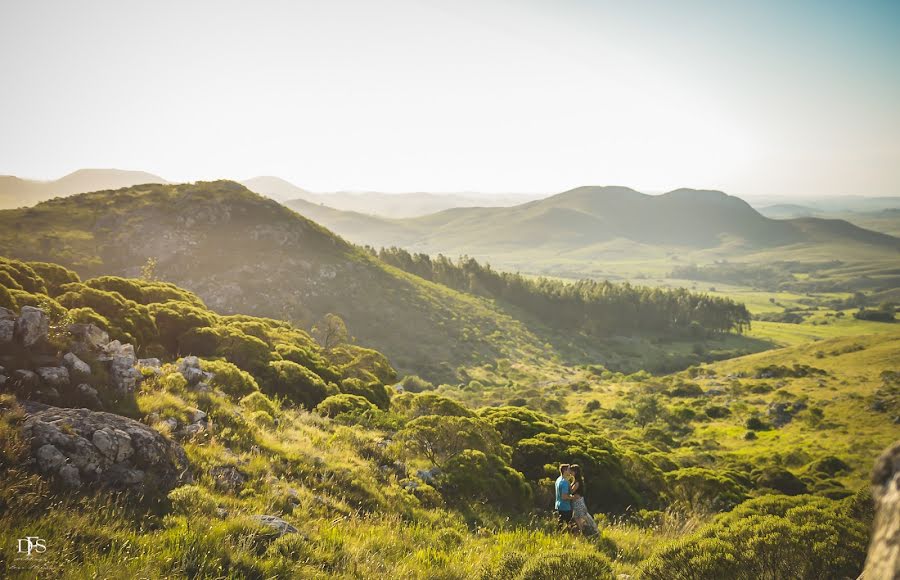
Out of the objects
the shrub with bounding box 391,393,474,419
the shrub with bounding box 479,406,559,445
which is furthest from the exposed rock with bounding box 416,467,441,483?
the shrub with bounding box 479,406,559,445

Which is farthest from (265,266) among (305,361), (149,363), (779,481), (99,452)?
(99,452)

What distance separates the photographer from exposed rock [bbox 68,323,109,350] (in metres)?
13.2

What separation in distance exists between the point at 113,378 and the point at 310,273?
316 ft

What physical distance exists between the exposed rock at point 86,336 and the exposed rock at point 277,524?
8.94 m

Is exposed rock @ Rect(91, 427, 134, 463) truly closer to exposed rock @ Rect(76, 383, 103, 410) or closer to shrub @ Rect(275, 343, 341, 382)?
exposed rock @ Rect(76, 383, 103, 410)

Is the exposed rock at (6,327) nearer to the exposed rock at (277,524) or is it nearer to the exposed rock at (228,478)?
the exposed rock at (228,478)

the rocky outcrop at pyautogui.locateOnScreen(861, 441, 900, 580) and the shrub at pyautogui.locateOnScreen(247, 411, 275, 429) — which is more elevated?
the rocky outcrop at pyautogui.locateOnScreen(861, 441, 900, 580)

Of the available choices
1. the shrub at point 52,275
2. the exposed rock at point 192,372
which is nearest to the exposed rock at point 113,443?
the exposed rock at point 192,372

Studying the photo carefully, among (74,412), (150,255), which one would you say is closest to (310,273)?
(150,255)

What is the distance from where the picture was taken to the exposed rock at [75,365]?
11.9 m

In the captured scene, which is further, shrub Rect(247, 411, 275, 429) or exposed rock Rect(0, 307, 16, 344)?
shrub Rect(247, 411, 275, 429)

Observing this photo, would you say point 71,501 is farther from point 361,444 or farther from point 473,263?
point 473,263

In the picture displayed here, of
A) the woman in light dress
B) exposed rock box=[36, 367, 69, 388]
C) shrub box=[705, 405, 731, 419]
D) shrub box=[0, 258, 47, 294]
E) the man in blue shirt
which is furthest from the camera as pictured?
shrub box=[705, 405, 731, 419]

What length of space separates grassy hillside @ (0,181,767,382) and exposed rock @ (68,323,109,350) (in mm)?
73757
